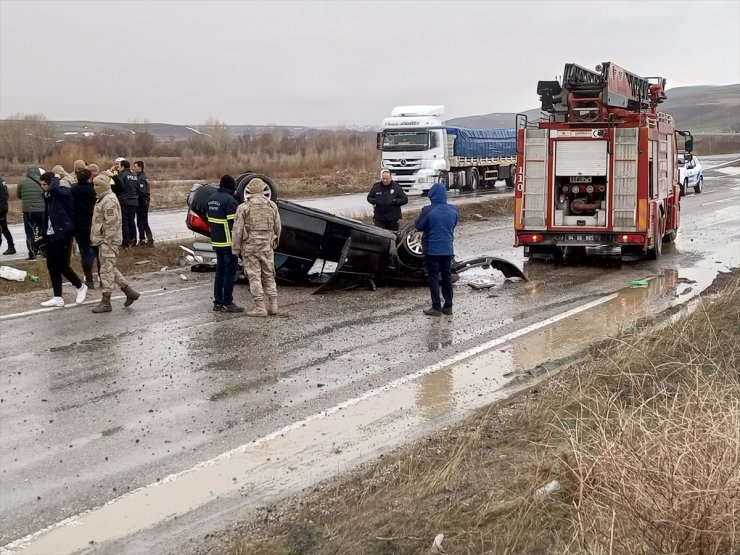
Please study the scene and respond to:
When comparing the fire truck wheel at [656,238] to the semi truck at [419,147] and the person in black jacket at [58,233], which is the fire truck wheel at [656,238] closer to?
the person in black jacket at [58,233]

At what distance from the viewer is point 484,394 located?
7414mm

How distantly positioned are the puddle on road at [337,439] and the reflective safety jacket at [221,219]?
3.23 m

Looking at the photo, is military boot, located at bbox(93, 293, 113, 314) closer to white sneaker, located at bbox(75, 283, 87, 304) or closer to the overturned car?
white sneaker, located at bbox(75, 283, 87, 304)

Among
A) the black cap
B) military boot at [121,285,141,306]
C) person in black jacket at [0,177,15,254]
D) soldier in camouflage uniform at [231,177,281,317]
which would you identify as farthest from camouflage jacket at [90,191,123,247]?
person in black jacket at [0,177,15,254]

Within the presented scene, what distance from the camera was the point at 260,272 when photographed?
10.7 metres

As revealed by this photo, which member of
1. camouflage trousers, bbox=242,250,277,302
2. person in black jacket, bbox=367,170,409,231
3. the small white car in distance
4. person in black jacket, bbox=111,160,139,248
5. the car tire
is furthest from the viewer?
the small white car in distance

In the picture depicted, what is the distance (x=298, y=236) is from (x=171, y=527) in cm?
756

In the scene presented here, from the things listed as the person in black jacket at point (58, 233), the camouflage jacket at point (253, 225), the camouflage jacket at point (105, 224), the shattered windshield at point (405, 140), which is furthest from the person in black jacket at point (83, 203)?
the shattered windshield at point (405, 140)

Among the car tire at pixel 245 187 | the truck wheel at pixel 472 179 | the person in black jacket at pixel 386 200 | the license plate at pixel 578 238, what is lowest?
the truck wheel at pixel 472 179

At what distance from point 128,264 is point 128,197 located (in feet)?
4.11

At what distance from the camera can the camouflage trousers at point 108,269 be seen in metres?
10.9

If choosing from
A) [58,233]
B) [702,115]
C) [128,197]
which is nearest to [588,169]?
[128,197]

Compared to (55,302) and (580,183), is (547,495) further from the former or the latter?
(580,183)

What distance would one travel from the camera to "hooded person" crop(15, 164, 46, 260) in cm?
1519
